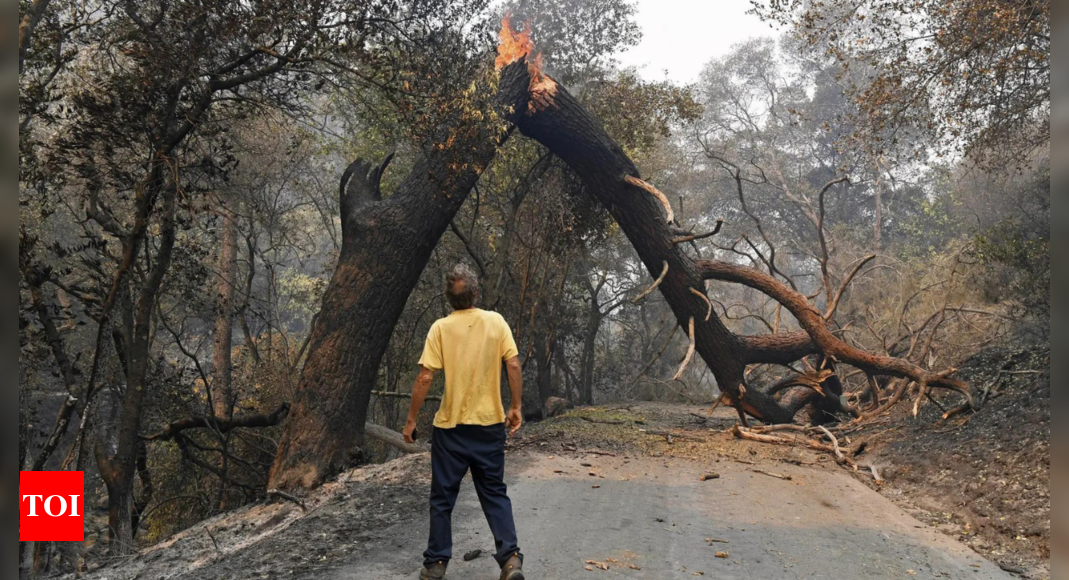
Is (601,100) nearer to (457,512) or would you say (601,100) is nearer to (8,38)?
(457,512)

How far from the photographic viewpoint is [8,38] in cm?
128

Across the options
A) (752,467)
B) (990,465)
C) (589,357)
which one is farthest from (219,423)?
(589,357)

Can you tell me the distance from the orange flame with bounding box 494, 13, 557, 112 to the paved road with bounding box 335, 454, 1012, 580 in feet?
18.0

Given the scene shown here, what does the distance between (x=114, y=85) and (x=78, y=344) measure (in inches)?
591

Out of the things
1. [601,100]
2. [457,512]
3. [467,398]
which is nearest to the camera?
[467,398]

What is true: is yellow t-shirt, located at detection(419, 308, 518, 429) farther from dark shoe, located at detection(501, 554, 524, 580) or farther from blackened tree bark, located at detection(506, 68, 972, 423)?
blackened tree bark, located at detection(506, 68, 972, 423)

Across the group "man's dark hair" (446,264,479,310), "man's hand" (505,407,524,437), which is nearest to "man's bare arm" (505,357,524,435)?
"man's hand" (505,407,524,437)

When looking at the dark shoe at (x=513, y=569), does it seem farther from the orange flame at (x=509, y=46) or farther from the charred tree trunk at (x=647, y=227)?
the charred tree trunk at (x=647, y=227)

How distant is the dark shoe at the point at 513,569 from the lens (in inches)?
151

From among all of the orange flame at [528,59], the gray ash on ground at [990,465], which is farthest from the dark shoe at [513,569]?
the orange flame at [528,59]

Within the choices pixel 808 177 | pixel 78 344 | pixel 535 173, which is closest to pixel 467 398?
pixel 535 173

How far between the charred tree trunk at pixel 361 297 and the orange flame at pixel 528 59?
2.05 m

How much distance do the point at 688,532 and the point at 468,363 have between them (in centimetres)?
256

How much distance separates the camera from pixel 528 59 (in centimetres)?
1007
